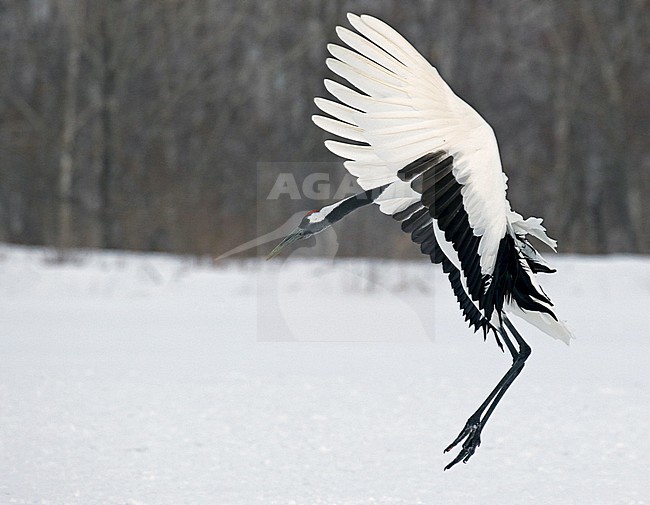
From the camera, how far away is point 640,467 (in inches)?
135

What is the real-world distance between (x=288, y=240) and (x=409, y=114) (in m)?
0.49

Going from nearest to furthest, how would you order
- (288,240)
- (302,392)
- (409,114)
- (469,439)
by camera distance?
(409,114), (288,240), (469,439), (302,392)


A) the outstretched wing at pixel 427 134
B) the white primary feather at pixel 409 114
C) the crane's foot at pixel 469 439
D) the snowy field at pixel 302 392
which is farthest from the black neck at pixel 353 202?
the snowy field at pixel 302 392

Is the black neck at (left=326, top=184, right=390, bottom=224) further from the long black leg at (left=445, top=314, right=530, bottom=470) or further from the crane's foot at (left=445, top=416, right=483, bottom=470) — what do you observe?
the crane's foot at (left=445, top=416, right=483, bottom=470)

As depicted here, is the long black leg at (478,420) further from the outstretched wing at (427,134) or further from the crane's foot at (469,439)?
the outstretched wing at (427,134)

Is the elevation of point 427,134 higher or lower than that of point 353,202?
higher

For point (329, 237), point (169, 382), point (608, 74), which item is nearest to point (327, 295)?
point (329, 237)

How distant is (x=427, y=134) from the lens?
1.97m

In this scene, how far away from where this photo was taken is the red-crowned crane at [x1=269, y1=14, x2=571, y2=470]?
1.91 m

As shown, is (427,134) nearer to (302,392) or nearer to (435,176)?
(435,176)

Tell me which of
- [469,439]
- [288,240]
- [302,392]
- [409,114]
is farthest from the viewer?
[302,392]

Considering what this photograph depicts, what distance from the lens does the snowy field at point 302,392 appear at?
128 inches

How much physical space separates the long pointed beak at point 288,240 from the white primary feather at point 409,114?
32 centimetres

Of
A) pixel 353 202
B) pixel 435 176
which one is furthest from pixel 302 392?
pixel 435 176
